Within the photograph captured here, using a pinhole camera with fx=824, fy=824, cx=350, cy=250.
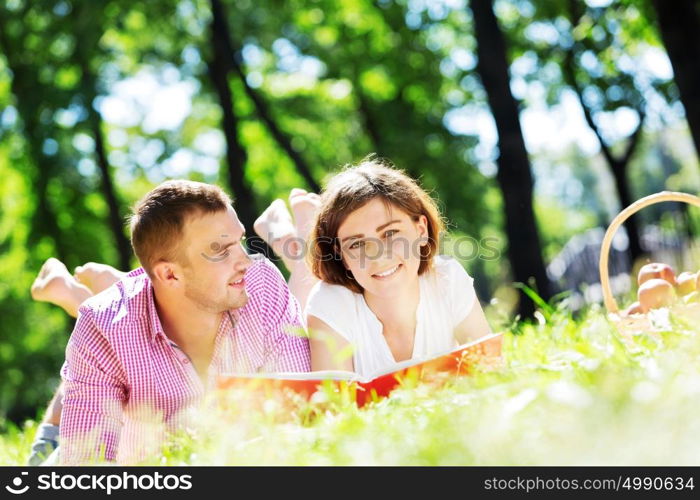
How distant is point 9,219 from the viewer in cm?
1702

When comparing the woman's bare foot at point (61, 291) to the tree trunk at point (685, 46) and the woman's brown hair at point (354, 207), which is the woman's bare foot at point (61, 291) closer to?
the woman's brown hair at point (354, 207)

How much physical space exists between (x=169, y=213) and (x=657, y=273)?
2.39 meters

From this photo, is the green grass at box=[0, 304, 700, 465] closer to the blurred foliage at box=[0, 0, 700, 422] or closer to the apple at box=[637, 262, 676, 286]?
the apple at box=[637, 262, 676, 286]

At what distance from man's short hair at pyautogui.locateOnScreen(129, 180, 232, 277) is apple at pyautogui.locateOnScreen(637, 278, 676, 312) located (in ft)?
6.41

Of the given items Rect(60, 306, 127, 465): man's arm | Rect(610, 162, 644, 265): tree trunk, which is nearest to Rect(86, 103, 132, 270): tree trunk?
Rect(610, 162, 644, 265): tree trunk

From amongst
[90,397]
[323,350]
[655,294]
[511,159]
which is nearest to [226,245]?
[323,350]

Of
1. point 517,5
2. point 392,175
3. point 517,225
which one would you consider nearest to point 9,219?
point 517,5

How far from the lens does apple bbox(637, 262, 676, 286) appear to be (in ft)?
13.4

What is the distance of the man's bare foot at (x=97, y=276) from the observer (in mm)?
4762

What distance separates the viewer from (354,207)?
141 inches

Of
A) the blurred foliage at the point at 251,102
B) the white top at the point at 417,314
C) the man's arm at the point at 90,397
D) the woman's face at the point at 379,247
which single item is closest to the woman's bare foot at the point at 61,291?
the man's arm at the point at 90,397

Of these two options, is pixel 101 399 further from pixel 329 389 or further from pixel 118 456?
pixel 329 389

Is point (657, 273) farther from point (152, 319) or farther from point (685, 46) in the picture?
point (685, 46)

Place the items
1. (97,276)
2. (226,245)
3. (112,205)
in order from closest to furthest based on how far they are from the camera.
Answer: (226,245)
(97,276)
(112,205)
